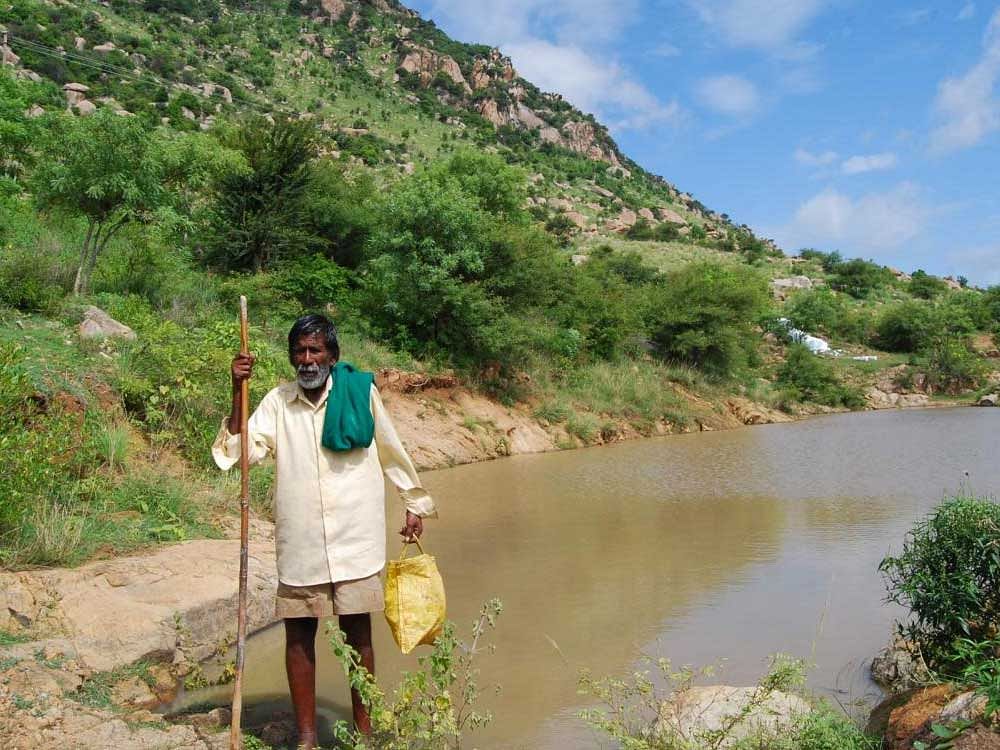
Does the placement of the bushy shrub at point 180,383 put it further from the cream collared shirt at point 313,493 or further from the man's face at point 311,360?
the man's face at point 311,360

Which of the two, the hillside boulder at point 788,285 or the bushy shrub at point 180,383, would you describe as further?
the hillside boulder at point 788,285

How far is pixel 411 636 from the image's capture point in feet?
10.5

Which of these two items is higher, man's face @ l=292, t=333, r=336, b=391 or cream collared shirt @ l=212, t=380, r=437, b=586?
man's face @ l=292, t=333, r=336, b=391

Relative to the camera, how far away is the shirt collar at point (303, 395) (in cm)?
327

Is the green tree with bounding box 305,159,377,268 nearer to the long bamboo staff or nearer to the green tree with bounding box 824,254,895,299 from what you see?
the long bamboo staff

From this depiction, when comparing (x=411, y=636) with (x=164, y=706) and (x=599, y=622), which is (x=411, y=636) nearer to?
(x=164, y=706)

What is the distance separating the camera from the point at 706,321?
26.1 m

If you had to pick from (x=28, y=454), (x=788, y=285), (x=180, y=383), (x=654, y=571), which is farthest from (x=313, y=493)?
(x=788, y=285)

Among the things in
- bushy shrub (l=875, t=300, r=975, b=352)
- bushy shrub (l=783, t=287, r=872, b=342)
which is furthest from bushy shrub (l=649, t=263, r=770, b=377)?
bushy shrub (l=875, t=300, r=975, b=352)

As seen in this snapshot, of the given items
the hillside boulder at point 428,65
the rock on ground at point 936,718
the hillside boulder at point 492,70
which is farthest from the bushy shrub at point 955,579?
the hillside boulder at point 492,70

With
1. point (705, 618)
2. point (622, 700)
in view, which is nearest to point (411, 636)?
point (622, 700)

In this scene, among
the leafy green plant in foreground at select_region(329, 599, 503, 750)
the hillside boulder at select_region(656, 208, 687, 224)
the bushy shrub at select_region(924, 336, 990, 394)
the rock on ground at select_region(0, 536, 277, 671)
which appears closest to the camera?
the leafy green plant in foreground at select_region(329, 599, 503, 750)

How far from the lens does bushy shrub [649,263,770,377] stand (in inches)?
1015

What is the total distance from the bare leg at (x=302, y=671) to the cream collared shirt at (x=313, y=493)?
214mm
